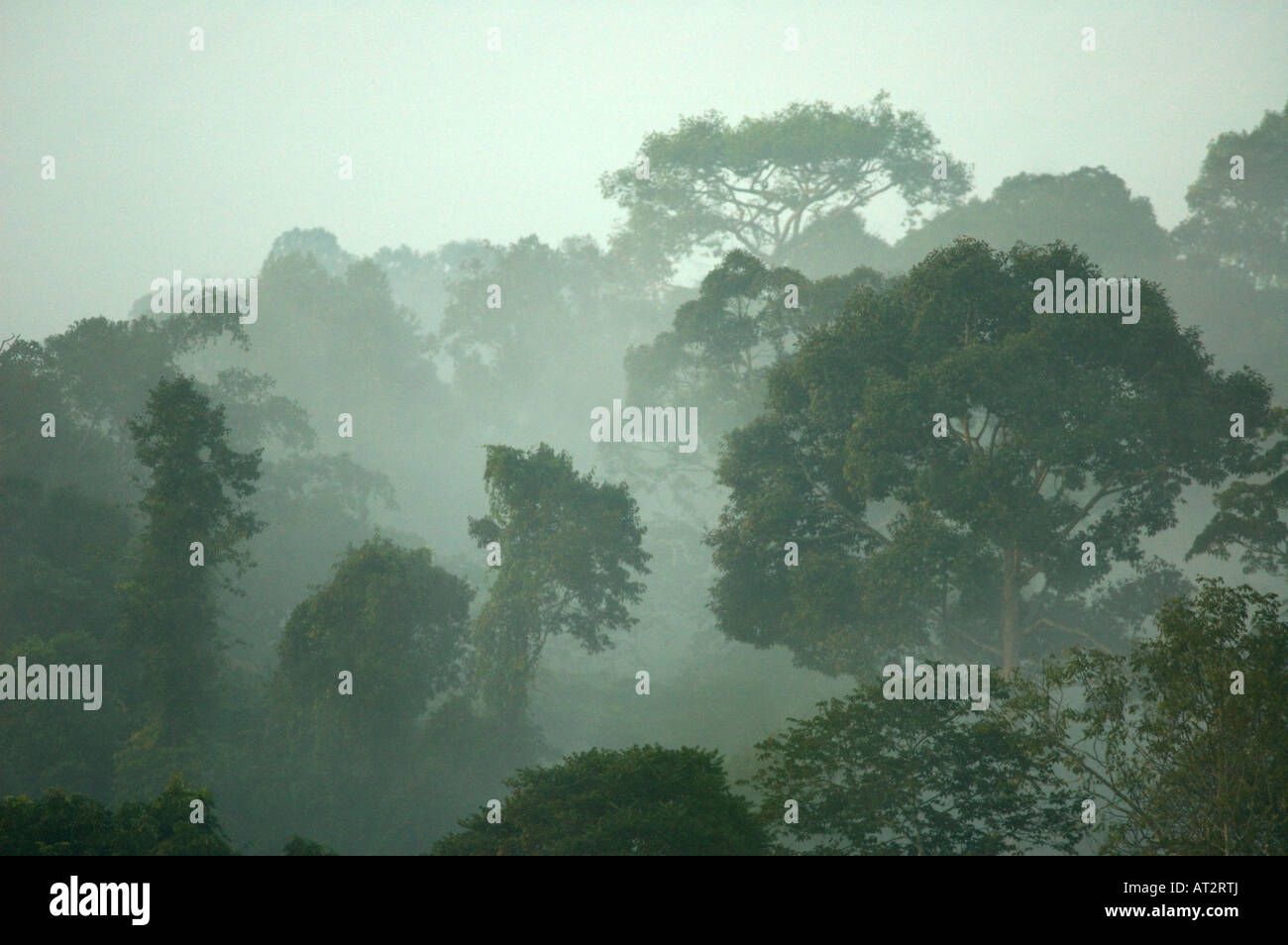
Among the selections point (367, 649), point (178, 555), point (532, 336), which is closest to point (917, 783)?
point (367, 649)

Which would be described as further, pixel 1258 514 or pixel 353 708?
pixel 353 708

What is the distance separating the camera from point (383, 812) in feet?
102

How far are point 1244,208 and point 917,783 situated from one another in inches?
2139

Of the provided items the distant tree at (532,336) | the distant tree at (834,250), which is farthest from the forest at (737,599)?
the distant tree at (532,336)

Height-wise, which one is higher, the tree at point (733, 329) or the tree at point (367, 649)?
the tree at point (733, 329)

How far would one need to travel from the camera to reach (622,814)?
18719mm

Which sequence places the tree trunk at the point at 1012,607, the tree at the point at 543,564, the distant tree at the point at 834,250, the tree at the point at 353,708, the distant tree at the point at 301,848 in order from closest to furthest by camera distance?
the distant tree at the point at 301,848
the tree at the point at 353,708
the tree trunk at the point at 1012,607
the tree at the point at 543,564
the distant tree at the point at 834,250

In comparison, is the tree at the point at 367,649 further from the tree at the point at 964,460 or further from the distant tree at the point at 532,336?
the distant tree at the point at 532,336

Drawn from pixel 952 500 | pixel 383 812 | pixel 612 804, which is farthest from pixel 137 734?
pixel 952 500

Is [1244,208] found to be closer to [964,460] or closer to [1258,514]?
[1258,514]

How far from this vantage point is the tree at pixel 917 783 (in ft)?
66.8

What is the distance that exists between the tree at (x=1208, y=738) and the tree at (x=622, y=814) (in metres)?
5.96

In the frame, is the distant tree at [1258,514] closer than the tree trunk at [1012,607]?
Yes

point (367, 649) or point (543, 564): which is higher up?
point (543, 564)
